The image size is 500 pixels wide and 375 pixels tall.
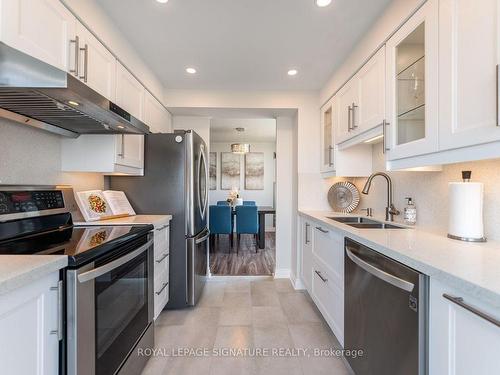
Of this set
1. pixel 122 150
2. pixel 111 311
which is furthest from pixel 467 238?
pixel 122 150

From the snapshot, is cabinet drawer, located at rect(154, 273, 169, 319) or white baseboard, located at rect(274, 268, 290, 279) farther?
white baseboard, located at rect(274, 268, 290, 279)

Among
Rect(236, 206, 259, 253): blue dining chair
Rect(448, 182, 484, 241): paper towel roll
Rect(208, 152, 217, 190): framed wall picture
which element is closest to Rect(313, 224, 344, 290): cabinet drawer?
Rect(448, 182, 484, 241): paper towel roll

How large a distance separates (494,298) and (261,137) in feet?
19.5

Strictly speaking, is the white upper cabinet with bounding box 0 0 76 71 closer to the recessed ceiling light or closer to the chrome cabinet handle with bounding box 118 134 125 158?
the chrome cabinet handle with bounding box 118 134 125 158

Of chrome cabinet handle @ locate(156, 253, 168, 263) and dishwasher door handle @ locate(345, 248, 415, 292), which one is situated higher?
dishwasher door handle @ locate(345, 248, 415, 292)

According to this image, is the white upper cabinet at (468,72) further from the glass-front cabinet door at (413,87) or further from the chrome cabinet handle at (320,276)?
the chrome cabinet handle at (320,276)

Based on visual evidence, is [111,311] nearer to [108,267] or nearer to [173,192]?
[108,267]

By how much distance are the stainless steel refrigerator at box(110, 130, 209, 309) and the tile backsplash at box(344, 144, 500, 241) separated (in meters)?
1.76

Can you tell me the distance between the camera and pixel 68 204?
1729 mm

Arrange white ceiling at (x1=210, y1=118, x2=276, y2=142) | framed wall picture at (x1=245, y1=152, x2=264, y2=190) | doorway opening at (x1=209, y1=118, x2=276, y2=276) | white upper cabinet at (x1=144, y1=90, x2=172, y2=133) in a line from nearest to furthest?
1. white upper cabinet at (x1=144, y1=90, x2=172, y2=133)
2. doorway opening at (x1=209, y1=118, x2=276, y2=276)
3. white ceiling at (x1=210, y1=118, x2=276, y2=142)
4. framed wall picture at (x1=245, y1=152, x2=264, y2=190)

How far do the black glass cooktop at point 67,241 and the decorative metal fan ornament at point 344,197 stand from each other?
206cm

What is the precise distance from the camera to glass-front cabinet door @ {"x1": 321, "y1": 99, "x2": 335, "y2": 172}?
2.66 m

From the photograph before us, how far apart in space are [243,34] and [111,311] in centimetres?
201

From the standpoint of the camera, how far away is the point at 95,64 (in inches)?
65.0
